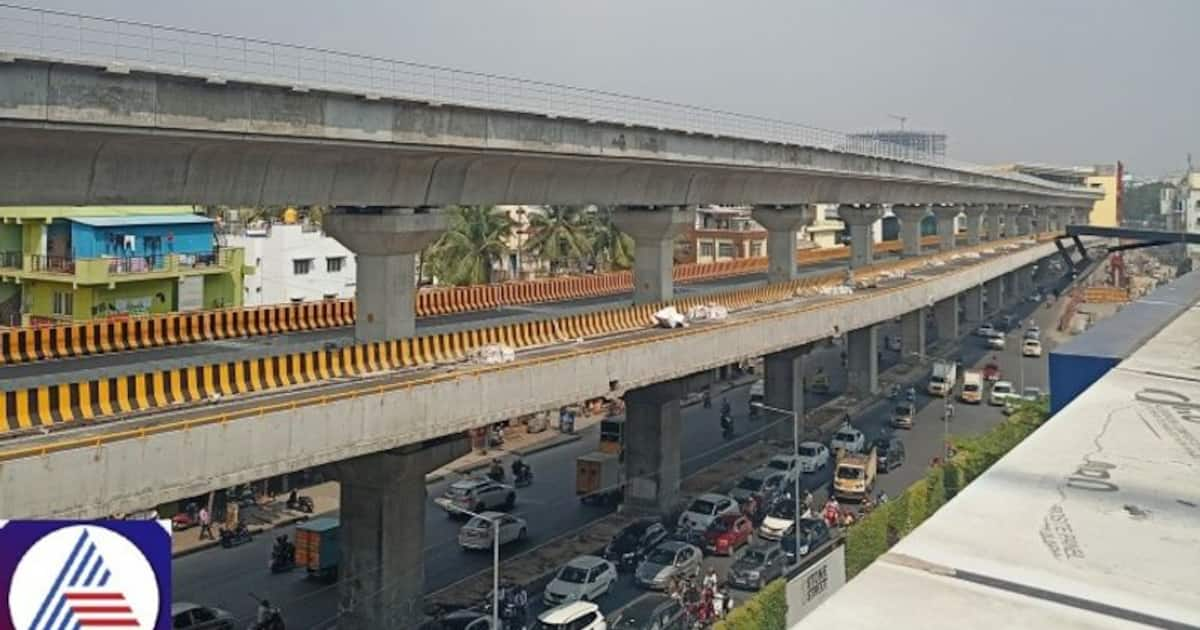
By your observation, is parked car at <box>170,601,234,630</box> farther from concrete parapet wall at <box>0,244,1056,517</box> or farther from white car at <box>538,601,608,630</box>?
white car at <box>538,601,608,630</box>

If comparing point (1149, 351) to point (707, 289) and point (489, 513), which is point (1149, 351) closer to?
point (489, 513)

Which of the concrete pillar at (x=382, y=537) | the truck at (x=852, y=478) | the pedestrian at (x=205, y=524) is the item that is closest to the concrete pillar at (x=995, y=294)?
the truck at (x=852, y=478)

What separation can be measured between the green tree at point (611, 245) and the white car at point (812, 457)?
29693 millimetres

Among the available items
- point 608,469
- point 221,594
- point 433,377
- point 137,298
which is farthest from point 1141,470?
point 137,298

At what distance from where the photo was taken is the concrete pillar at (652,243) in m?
40.8

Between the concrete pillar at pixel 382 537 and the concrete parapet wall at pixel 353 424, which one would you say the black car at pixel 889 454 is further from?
the concrete pillar at pixel 382 537

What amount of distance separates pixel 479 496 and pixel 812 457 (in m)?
15.9

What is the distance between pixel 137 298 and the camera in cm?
5012

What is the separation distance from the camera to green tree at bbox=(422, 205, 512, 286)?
65.3m

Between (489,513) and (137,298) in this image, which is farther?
(137,298)

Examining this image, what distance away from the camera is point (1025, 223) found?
143 metres

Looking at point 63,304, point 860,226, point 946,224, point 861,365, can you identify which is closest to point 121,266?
point 63,304

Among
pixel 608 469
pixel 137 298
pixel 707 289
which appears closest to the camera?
pixel 608 469

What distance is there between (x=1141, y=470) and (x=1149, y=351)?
13.6 meters
